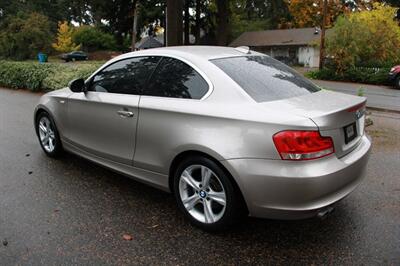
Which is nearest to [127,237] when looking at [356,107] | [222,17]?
[356,107]

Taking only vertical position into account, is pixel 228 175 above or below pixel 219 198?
above

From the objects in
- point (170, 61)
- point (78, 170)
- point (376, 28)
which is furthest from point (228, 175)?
point (376, 28)

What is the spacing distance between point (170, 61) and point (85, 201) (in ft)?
5.67

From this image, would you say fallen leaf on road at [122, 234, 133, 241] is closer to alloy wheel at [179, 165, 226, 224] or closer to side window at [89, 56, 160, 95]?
alloy wheel at [179, 165, 226, 224]

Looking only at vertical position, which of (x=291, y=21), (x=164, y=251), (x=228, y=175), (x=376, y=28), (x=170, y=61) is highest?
(x=291, y=21)

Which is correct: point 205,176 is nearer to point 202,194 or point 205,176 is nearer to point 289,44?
point 202,194

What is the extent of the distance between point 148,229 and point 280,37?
4824 cm

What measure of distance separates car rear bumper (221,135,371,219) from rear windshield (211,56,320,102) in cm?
64

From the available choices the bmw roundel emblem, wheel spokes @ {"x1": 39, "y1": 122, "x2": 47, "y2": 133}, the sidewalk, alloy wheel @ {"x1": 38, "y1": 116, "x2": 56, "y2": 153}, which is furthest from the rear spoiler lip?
the sidewalk

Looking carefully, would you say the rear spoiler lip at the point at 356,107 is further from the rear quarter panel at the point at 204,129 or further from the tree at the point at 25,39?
the tree at the point at 25,39

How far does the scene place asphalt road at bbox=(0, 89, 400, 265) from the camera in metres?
3.13

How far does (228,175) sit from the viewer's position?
3217 millimetres

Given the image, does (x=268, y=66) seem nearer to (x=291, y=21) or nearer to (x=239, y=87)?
(x=239, y=87)

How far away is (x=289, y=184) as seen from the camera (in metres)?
2.94
